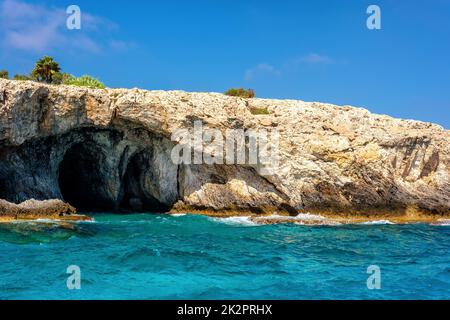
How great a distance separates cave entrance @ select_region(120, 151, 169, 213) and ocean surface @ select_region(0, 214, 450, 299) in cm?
842

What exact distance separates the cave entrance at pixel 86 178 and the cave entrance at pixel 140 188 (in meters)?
1.64

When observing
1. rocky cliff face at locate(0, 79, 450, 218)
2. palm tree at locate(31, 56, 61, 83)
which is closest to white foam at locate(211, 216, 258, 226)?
rocky cliff face at locate(0, 79, 450, 218)

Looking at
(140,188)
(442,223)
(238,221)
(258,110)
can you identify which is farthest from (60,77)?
(442,223)

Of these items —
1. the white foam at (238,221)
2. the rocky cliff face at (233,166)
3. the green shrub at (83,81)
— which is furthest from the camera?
the green shrub at (83,81)

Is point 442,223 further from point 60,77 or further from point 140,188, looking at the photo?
point 60,77

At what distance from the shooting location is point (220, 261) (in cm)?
1551

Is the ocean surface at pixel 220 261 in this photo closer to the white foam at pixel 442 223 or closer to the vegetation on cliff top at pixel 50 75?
the white foam at pixel 442 223

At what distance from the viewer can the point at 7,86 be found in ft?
84.6

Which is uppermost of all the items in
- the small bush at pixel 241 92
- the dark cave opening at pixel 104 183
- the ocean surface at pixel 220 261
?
the small bush at pixel 241 92

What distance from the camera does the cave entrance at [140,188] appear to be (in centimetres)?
3247

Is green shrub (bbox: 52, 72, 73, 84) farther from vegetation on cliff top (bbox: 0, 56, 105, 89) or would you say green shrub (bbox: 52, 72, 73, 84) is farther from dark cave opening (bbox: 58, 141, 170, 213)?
dark cave opening (bbox: 58, 141, 170, 213)

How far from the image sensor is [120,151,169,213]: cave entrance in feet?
107

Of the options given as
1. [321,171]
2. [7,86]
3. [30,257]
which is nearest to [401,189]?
[321,171]

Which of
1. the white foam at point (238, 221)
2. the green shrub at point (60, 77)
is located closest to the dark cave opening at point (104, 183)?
the white foam at point (238, 221)
